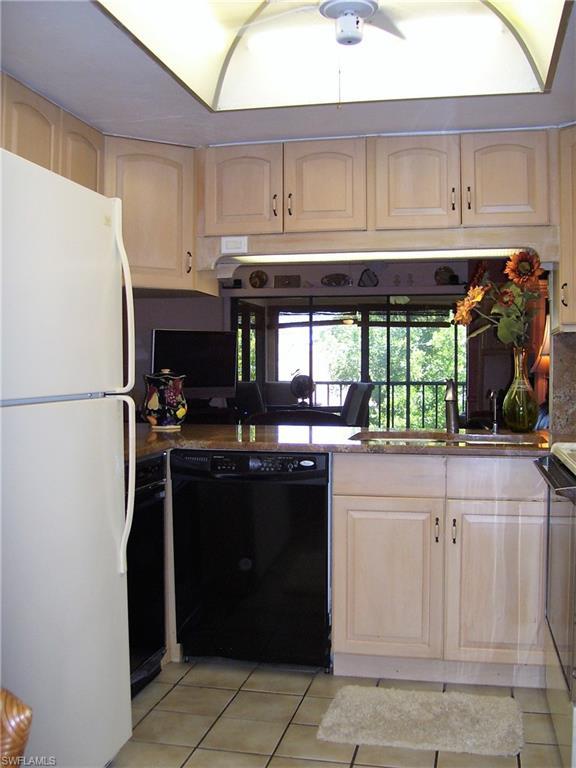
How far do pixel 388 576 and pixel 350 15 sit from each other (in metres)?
1.96

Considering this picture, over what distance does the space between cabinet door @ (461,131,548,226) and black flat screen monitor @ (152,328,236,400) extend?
392 cm

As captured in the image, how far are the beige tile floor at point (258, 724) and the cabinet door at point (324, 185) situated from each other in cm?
180

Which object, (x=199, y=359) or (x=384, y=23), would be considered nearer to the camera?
(x=384, y=23)

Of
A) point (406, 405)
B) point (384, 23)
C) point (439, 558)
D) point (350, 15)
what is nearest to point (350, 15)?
point (350, 15)

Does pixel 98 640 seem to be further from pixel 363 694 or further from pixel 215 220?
pixel 215 220

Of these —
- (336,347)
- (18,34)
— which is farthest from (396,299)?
(18,34)

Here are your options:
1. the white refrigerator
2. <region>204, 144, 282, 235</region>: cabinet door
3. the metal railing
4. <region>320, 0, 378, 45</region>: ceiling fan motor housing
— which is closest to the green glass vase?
<region>204, 144, 282, 235</region>: cabinet door

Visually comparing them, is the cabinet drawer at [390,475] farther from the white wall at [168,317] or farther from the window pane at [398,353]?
the window pane at [398,353]

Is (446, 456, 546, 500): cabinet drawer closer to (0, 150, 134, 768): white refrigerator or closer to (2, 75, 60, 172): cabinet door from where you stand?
(0, 150, 134, 768): white refrigerator

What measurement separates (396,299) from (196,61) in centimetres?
649

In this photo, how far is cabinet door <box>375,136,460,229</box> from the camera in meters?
3.10

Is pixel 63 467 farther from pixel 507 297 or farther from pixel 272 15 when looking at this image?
pixel 507 297

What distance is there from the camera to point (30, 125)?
106 inches

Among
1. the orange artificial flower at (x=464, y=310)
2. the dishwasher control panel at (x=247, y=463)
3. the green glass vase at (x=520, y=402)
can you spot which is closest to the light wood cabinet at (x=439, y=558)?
the dishwasher control panel at (x=247, y=463)
